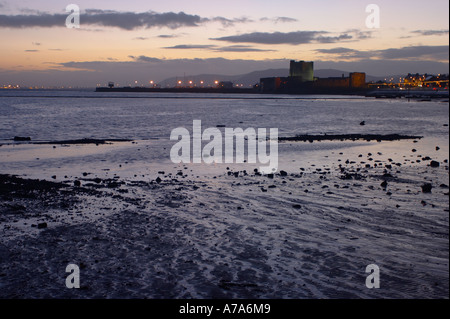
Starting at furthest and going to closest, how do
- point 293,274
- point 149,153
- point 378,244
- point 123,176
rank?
point 149,153
point 123,176
point 378,244
point 293,274

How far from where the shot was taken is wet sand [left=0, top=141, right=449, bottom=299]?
816cm

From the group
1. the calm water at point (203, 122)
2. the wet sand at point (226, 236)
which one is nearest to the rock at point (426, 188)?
the wet sand at point (226, 236)

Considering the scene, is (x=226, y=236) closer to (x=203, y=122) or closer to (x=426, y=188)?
(x=426, y=188)

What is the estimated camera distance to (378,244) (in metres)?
10.4

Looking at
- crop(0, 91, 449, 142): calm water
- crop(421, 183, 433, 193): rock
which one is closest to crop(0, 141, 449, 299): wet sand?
crop(421, 183, 433, 193): rock

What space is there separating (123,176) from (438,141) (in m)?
28.2

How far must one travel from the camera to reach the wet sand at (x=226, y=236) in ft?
26.8

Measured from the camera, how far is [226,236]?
36.4 feet

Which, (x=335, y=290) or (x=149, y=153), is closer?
(x=335, y=290)

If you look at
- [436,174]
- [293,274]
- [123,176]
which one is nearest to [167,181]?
[123,176]

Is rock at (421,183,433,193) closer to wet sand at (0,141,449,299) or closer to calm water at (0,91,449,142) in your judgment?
wet sand at (0,141,449,299)

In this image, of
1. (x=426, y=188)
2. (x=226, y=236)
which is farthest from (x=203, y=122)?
(x=226, y=236)

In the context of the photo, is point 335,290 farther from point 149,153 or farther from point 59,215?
point 149,153

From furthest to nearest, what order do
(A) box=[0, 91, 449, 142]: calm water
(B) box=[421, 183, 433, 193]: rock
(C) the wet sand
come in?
(A) box=[0, 91, 449, 142]: calm water → (B) box=[421, 183, 433, 193]: rock → (C) the wet sand
